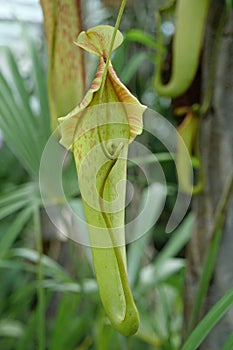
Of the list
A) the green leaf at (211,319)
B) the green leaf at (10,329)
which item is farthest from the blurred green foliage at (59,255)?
the green leaf at (211,319)

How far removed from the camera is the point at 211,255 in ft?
2.01

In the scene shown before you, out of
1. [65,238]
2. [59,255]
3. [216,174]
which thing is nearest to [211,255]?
[216,174]

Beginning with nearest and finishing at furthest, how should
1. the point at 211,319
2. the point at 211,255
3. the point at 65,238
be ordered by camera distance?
the point at 211,319
the point at 211,255
the point at 65,238

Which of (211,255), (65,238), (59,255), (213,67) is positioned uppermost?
(213,67)

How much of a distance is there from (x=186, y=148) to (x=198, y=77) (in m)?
0.09

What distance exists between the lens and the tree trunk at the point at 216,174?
2.14 ft

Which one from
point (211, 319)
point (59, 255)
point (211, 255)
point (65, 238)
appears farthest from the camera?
point (59, 255)

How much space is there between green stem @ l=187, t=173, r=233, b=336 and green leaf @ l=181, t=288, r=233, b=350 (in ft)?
0.49

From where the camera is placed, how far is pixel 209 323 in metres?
0.46

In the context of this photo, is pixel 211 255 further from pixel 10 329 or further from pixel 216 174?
pixel 10 329

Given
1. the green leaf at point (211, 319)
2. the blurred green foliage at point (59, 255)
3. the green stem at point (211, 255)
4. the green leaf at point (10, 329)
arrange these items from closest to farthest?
the green leaf at point (211, 319) → the green stem at point (211, 255) → the blurred green foliage at point (59, 255) → the green leaf at point (10, 329)

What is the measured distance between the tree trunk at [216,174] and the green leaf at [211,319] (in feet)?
0.59

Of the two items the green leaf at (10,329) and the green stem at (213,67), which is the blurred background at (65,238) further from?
the green stem at (213,67)

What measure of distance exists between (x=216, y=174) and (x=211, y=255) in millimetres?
112
